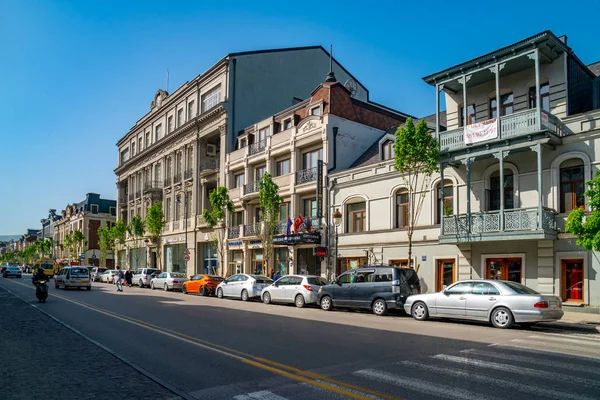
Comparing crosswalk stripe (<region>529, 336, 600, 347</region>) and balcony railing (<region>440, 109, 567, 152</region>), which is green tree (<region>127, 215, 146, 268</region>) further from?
crosswalk stripe (<region>529, 336, 600, 347</region>)

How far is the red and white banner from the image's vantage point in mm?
20969

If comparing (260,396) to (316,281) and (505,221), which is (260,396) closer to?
(316,281)

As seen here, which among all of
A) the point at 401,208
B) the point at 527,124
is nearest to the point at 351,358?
the point at 527,124

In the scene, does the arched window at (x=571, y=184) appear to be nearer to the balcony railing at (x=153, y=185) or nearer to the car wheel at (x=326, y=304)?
the car wheel at (x=326, y=304)

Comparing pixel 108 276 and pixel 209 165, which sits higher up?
pixel 209 165

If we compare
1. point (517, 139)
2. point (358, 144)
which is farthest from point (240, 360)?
point (358, 144)

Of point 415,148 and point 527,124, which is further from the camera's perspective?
point 415,148

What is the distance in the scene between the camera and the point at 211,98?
144 ft

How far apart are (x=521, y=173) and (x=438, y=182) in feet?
13.8

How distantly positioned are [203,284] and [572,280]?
19280 mm

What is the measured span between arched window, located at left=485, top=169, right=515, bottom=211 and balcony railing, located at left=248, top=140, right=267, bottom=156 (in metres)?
17.6

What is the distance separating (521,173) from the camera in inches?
831

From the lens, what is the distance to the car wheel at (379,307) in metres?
18.4

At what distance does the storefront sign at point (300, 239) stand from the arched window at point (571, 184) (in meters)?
13.7
